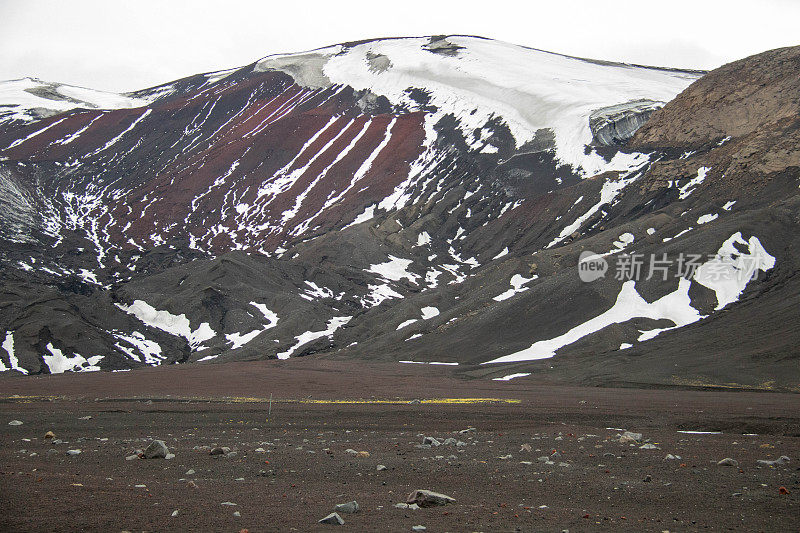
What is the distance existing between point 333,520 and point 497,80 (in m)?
136

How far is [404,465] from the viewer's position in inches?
583

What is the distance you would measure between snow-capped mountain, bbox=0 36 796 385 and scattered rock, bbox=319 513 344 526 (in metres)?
34.2

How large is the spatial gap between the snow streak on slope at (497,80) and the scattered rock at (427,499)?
301ft

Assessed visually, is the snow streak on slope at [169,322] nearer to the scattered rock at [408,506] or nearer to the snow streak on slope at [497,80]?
the snow streak on slope at [497,80]

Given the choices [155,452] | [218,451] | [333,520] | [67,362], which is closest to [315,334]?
[67,362]

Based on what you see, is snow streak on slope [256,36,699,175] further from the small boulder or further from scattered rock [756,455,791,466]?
the small boulder

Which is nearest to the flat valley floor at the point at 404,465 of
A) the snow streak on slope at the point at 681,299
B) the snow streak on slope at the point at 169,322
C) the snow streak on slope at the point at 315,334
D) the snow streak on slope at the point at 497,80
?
the snow streak on slope at the point at 681,299

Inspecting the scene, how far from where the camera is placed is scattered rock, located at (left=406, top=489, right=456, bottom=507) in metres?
10.9

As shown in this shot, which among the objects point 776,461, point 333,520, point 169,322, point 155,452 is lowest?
point 169,322

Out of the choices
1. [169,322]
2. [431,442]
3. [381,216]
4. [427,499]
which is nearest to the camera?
[427,499]

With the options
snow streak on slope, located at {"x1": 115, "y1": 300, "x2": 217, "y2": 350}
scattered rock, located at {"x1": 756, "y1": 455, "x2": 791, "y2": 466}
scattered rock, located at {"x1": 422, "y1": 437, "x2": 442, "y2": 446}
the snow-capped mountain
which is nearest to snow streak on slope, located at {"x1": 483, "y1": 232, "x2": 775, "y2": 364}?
the snow-capped mountain

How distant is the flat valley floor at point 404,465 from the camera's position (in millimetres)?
10047

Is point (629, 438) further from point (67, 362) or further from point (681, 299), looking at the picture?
point (67, 362)

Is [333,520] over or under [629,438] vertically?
over
